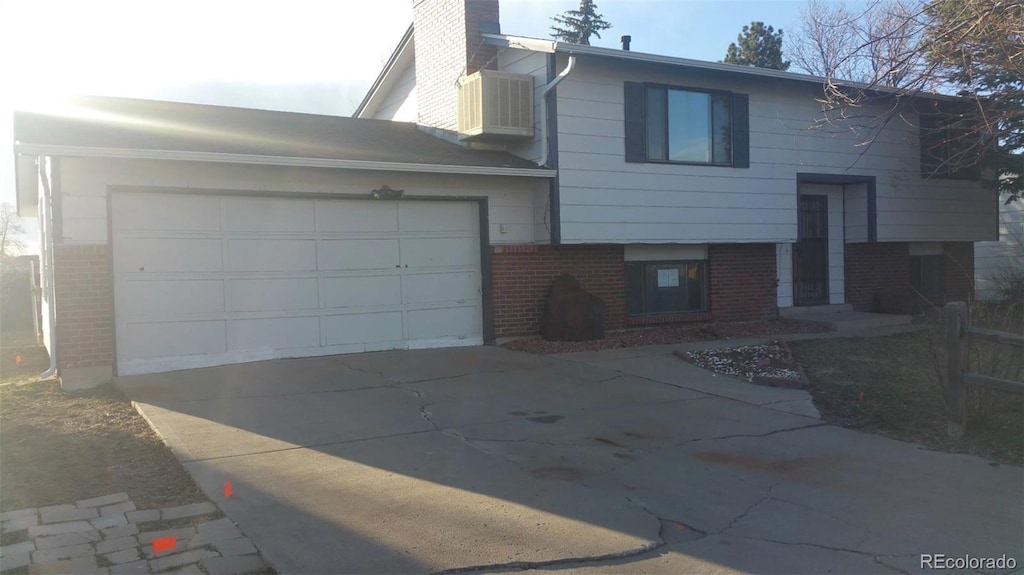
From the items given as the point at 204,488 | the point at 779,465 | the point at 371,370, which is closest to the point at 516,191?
the point at 371,370

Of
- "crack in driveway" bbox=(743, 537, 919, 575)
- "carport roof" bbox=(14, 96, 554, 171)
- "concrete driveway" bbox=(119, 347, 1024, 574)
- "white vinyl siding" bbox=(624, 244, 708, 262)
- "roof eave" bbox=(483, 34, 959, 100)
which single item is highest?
"roof eave" bbox=(483, 34, 959, 100)

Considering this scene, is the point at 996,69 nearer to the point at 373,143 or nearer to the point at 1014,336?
the point at 1014,336

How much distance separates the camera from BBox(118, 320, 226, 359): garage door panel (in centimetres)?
1009

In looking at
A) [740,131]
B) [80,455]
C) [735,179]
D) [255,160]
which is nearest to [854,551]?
[80,455]

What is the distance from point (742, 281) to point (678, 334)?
229 centimetres

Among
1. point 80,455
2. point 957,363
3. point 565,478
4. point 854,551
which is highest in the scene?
point 957,363

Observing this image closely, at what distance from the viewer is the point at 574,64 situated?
486 inches

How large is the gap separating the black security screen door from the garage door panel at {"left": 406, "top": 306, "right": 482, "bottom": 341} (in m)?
7.07

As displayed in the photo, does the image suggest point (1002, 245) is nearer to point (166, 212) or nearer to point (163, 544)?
point (166, 212)

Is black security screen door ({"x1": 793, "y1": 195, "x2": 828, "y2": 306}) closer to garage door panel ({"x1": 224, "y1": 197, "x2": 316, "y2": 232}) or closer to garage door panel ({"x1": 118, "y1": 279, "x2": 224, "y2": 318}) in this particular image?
garage door panel ({"x1": 224, "y1": 197, "x2": 316, "y2": 232})

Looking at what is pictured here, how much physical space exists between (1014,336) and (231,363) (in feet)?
29.3

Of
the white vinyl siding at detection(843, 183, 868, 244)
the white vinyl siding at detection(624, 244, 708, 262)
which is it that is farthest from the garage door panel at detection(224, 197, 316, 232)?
the white vinyl siding at detection(843, 183, 868, 244)

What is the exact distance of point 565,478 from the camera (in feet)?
20.3

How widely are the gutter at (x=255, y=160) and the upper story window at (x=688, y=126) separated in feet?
7.44
